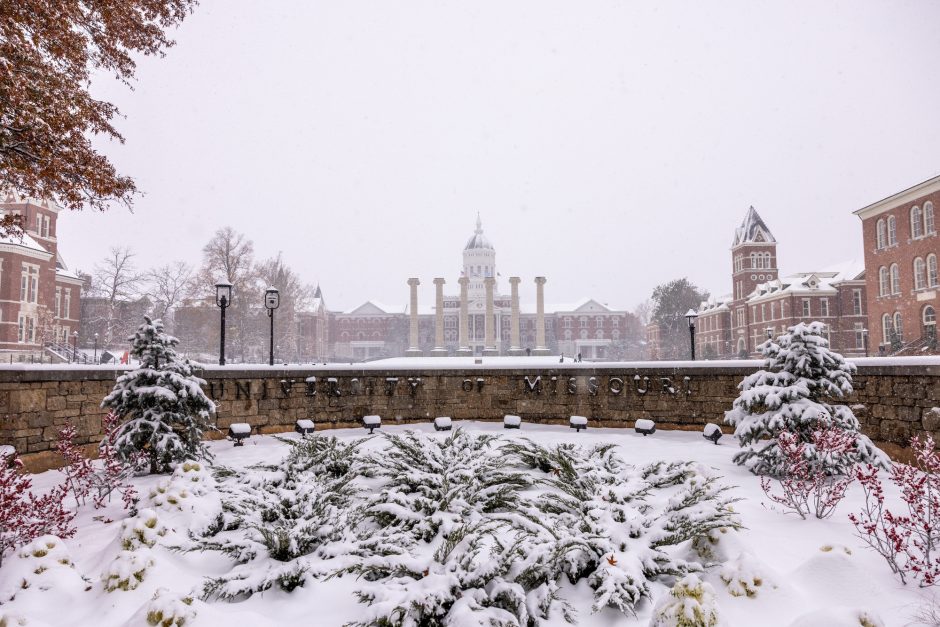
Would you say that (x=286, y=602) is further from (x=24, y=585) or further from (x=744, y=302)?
(x=744, y=302)

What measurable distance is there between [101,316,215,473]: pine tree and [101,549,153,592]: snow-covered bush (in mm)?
3326

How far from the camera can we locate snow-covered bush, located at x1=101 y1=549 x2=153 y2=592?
3762 millimetres

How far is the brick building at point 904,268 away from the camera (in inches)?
1212

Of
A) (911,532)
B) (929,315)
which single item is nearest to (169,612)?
(911,532)

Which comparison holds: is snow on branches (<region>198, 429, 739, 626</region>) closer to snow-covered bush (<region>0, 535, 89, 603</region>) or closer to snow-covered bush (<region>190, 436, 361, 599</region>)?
snow-covered bush (<region>190, 436, 361, 599</region>)

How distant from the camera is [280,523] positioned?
4828 mm

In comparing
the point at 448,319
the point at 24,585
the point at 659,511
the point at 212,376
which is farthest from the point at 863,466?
the point at 448,319

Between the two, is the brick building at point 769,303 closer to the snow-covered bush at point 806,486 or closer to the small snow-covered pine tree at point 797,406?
the small snow-covered pine tree at point 797,406

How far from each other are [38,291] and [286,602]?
45.0 meters

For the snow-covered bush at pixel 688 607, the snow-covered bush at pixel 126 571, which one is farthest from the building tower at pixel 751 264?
the snow-covered bush at pixel 126 571

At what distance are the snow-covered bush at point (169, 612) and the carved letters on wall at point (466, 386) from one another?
25.9 feet

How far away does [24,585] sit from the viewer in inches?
146

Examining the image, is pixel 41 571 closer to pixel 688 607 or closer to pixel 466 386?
pixel 688 607

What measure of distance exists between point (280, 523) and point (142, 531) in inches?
43.5
